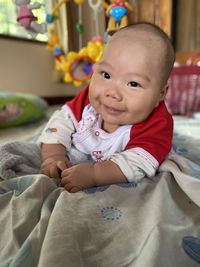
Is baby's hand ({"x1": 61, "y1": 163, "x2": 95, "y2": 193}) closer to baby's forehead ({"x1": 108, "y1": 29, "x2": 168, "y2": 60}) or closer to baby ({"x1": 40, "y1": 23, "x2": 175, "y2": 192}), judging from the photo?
baby ({"x1": 40, "y1": 23, "x2": 175, "y2": 192})

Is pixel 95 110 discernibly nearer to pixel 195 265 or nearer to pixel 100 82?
pixel 100 82

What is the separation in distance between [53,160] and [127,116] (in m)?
0.16

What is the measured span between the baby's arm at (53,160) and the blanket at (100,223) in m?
0.06

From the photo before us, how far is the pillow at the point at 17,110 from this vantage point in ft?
3.83

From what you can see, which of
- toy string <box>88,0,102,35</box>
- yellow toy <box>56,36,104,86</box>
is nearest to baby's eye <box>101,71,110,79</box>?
toy string <box>88,0,102,35</box>

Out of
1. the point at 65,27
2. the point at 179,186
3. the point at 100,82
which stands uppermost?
the point at 65,27

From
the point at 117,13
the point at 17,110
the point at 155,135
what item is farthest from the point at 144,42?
the point at 17,110

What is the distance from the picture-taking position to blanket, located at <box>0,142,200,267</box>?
342mm

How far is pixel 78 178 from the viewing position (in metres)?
0.52

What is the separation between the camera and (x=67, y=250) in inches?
13.0

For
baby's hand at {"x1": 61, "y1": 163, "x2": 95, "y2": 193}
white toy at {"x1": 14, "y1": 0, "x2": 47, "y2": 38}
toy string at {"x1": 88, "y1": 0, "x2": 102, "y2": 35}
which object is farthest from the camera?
toy string at {"x1": 88, "y1": 0, "x2": 102, "y2": 35}

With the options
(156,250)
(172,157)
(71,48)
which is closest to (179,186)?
(172,157)

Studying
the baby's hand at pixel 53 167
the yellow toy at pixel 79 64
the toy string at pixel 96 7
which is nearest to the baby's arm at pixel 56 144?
the baby's hand at pixel 53 167

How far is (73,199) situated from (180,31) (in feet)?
8.84
